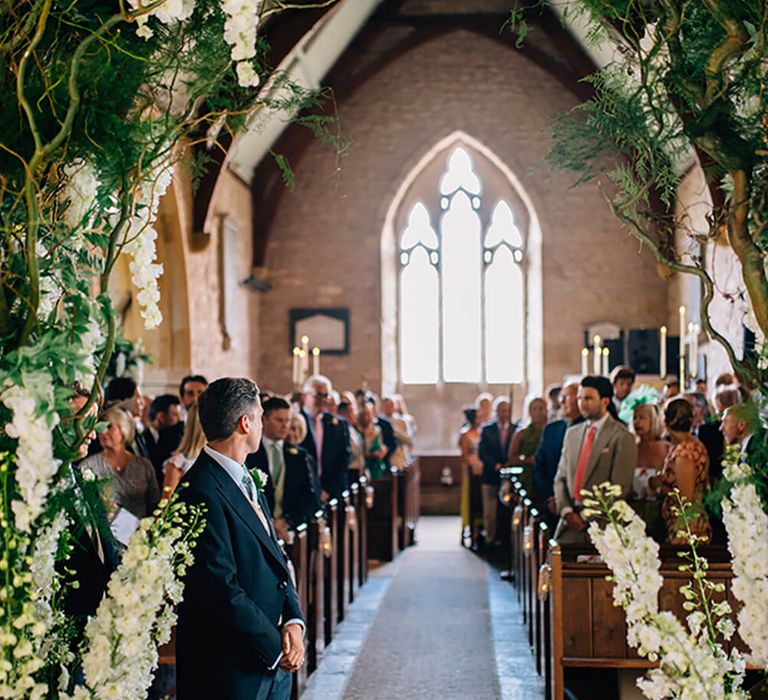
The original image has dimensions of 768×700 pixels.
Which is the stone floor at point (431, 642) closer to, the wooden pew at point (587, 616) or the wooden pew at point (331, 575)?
the wooden pew at point (331, 575)

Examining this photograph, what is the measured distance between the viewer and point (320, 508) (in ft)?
21.5

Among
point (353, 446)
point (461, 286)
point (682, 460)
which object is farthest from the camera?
point (461, 286)

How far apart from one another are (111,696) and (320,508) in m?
4.37

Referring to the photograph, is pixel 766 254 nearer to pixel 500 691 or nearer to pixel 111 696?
pixel 111 696

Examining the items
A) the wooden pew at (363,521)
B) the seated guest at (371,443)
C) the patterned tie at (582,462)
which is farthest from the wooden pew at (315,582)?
the seated guest at (371,443)

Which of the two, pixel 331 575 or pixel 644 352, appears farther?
pixel 644 352

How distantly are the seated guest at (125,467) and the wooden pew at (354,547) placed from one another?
3266 mm

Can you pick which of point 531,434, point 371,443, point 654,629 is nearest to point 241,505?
point 654,629

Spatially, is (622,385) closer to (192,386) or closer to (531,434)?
(531,434)

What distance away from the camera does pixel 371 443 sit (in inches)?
426

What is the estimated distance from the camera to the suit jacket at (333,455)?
8.40m

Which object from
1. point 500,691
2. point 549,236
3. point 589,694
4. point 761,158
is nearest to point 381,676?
point 500,691

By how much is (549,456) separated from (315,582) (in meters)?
1.79

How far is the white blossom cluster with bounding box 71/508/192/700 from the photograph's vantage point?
2188mm
